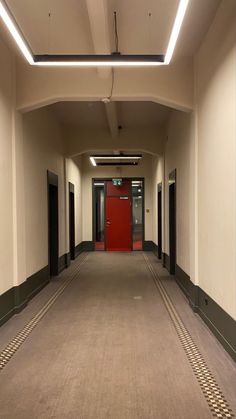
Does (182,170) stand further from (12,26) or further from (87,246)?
(87,246)

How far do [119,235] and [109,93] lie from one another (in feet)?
27.2

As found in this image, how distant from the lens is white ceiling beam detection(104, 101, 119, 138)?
6570 millimetres

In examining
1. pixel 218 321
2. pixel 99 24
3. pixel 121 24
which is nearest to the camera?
pixel 99 24

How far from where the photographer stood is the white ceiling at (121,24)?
12.4 ft

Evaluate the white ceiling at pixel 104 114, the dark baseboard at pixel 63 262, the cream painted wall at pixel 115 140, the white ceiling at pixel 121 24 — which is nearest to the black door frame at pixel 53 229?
the dark baseboard at pixel 63 262

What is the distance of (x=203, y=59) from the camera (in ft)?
15.0

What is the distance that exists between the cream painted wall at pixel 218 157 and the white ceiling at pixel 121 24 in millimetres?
224

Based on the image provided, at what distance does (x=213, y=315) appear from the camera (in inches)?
161

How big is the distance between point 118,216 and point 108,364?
32.2ft

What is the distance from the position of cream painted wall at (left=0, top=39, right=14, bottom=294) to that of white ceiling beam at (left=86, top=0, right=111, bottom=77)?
126 centimetres

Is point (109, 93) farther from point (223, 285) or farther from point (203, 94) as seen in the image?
point (223, 285)

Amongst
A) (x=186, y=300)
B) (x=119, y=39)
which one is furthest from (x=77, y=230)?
(x=119, y=39)

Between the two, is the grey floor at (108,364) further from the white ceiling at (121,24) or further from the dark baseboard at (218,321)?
the white ceiling at (121,24)

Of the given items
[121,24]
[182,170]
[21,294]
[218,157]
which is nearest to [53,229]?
[21,294]
